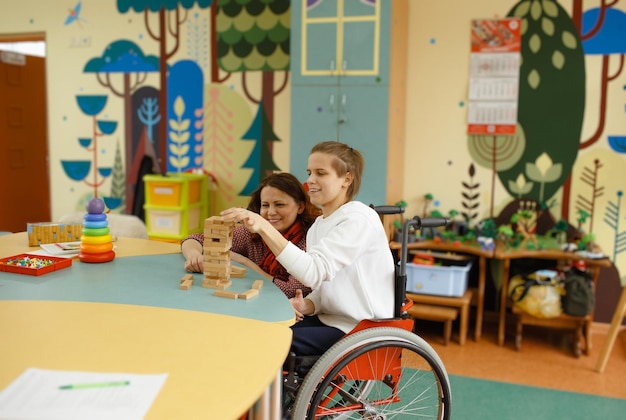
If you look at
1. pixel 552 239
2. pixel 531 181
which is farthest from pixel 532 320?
pixel 531 181

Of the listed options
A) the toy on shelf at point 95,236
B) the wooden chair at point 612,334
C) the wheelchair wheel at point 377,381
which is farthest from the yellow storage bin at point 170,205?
the wooden chair at point 612,334

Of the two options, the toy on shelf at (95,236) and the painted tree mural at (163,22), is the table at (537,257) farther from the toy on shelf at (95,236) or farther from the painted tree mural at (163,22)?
the painted tree mural at (163,22)

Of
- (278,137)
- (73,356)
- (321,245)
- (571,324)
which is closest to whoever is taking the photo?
(73,356)

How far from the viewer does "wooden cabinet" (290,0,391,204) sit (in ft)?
11.0

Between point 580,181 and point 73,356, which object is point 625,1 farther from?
point 73,356

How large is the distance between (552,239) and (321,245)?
7.77 feet

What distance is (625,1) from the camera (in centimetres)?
345

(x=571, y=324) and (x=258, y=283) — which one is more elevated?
(x=258, y=283)

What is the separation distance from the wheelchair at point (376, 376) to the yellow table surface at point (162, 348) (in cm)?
24

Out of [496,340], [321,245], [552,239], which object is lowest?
[496,340]

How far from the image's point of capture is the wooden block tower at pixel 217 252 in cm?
171

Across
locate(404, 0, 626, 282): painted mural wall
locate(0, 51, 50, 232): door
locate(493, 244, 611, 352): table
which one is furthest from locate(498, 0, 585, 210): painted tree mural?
locate(0, 51, 50, 232): door

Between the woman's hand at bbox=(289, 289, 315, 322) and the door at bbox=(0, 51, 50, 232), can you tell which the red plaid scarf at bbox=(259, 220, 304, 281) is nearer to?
the woman's hand at bbox=(289, 289, 315, 322)

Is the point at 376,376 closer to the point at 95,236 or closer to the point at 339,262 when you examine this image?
the point at 339,262
